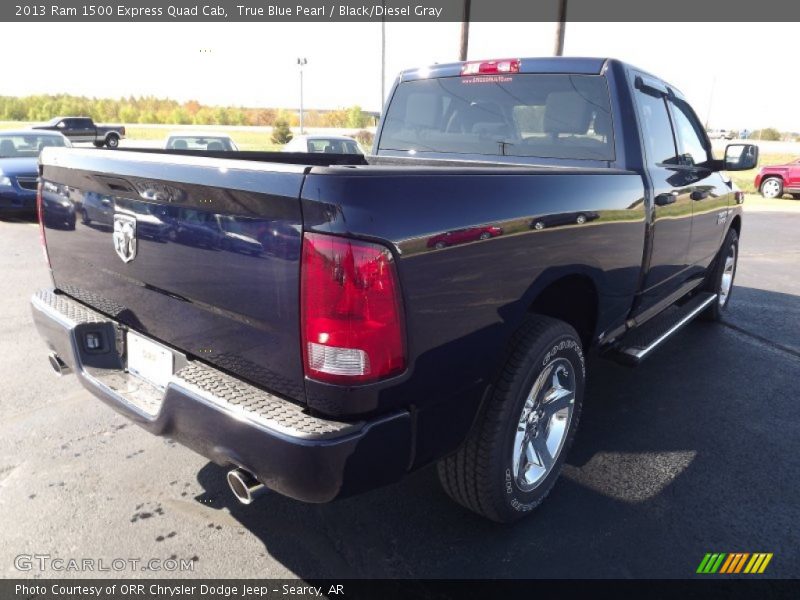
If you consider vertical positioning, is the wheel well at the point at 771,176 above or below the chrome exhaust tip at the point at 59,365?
below

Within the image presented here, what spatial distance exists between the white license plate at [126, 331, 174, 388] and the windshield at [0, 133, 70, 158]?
1092 centimetres

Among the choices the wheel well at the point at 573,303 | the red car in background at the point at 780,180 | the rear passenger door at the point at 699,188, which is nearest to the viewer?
the wheel well at the point at 573,303

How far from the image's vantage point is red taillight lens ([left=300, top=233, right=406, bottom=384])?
5.45 feet

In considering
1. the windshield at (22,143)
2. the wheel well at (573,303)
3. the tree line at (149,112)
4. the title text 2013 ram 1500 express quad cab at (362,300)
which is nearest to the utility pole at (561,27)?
the windshield at (22,143)

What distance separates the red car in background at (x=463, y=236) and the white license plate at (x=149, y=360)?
109 centimetres

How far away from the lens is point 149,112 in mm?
76188

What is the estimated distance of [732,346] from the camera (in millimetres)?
4977

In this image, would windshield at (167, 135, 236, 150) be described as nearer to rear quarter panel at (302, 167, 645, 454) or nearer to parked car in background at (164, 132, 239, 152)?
parked car in background at (164, 132, 239, 152)

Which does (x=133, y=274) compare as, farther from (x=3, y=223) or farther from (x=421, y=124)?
(x=3, y=223)

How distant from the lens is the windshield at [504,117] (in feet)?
11.2

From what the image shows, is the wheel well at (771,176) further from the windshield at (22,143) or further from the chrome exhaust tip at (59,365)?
the chrome exhaust tip at (59,365)

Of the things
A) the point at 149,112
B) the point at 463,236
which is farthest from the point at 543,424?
the point at 149,112

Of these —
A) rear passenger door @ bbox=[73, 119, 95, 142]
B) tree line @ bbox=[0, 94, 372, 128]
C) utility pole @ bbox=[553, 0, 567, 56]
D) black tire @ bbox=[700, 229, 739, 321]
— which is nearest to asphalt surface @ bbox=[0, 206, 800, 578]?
black tire @ bbox=[700, 229, 739, 321]
